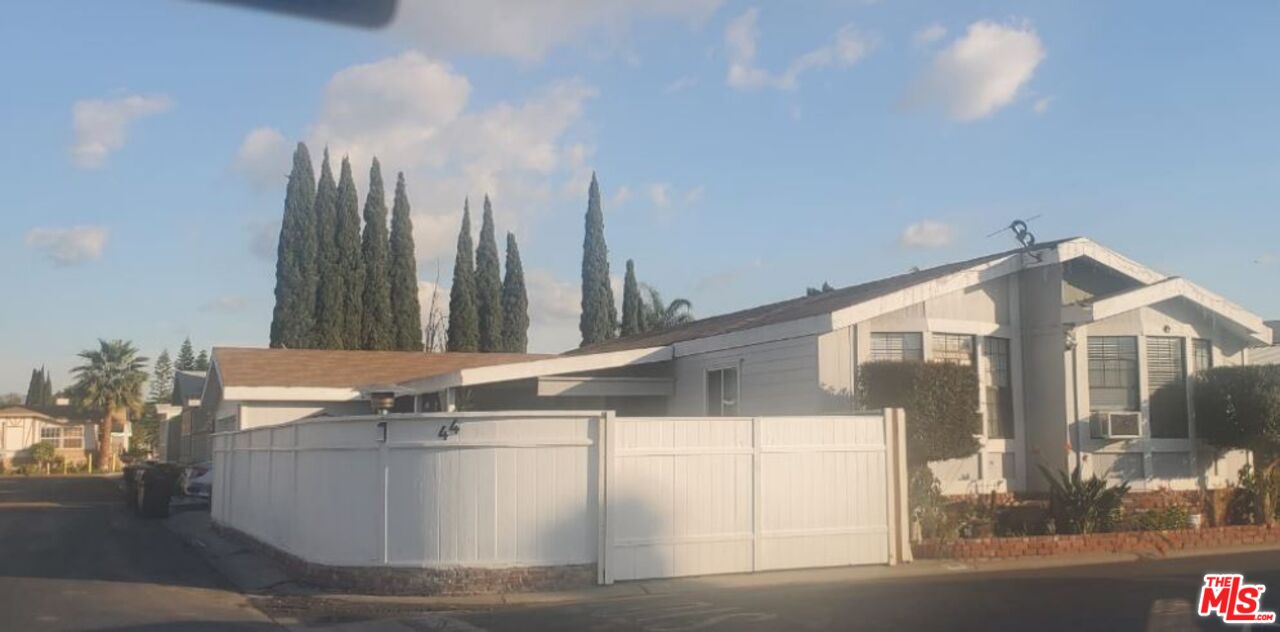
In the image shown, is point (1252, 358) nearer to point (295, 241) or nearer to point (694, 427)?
point (694, 427)

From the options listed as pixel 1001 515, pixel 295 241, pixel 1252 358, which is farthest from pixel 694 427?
pixel 295 241

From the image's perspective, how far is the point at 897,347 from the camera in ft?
55.7

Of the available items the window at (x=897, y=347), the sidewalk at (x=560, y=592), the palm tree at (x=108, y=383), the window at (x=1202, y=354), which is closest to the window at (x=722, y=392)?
the window at (x=897, y=347)

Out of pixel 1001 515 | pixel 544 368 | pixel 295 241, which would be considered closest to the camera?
pixel 1001 515

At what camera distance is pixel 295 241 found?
46188mm

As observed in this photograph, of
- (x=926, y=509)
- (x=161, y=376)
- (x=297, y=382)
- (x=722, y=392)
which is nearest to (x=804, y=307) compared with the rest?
(x=722, y=392)

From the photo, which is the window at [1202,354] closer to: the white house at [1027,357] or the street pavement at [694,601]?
the white house at [1027,357]

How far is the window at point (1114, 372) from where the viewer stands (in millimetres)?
17656

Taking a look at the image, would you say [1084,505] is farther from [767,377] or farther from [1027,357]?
[767,377]

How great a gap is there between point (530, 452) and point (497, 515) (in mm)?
795

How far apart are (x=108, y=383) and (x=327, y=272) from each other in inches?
1153

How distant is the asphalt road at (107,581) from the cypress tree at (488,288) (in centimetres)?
2424

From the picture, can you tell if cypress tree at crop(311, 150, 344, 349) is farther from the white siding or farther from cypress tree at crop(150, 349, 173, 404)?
cypress tree at crop(150, 349, 173, 404)

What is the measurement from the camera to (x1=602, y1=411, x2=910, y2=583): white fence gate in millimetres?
13125
